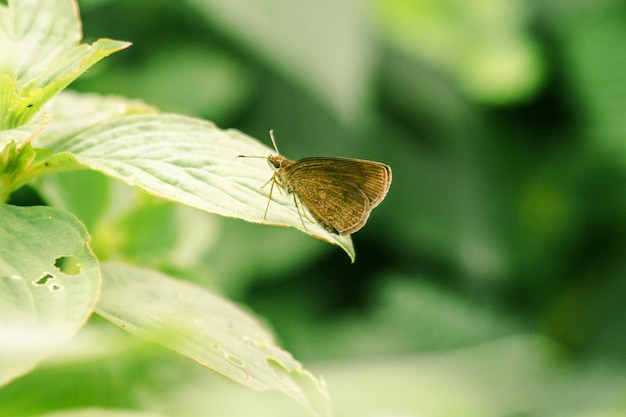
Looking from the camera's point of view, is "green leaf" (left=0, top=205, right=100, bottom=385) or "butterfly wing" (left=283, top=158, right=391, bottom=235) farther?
"butterfly wing" (left=283, top=158, right=391, bottom=235)

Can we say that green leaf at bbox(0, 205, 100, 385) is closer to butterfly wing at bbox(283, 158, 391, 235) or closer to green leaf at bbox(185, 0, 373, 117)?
butterfly wing at bbox(283, 158, 391, 235)

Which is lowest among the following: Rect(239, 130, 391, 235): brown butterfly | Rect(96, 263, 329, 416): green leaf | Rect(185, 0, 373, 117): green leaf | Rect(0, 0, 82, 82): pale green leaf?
Rect(96, 263, 329, 416): green leaf

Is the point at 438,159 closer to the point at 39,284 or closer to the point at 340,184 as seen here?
the point at 340,184

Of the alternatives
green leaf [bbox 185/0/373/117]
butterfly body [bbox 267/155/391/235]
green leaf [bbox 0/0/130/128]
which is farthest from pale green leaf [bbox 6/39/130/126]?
green leaf [bbox 185/0/373/117]

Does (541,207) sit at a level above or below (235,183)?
above

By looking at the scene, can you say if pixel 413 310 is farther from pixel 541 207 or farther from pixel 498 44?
pixel 498 44

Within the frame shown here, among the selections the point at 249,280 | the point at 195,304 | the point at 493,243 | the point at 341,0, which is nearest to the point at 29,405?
the point at 195,304

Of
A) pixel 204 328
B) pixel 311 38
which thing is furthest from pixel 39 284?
pixel 311 38
